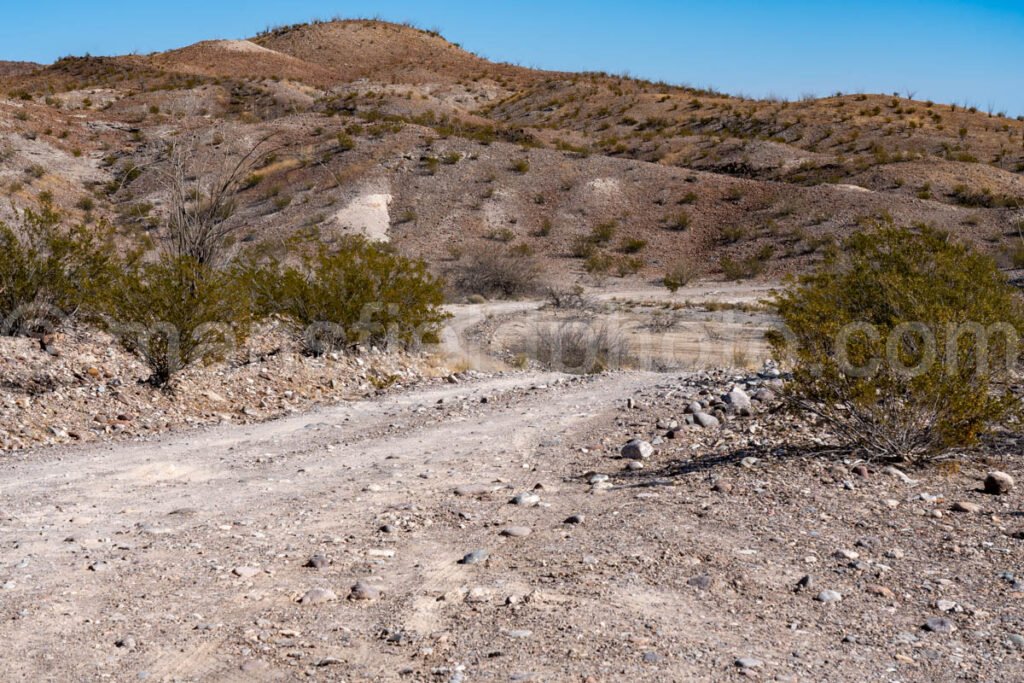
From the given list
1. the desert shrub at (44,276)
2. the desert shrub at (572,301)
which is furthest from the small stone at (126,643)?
the desert shrub at (572,301)

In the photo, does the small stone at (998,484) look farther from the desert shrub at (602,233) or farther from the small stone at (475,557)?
the desert shrub at (602,233)

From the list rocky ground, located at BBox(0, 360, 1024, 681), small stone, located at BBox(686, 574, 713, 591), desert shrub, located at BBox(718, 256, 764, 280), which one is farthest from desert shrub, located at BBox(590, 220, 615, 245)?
small stone, located at BBox(686, 574, 713, 591)

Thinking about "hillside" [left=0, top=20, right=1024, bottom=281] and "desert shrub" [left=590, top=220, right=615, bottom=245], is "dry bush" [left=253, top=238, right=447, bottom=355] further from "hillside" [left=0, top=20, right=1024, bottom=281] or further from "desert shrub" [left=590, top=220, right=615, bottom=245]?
"desert shrub" [left=590, top=220, right=615, bottom=245]

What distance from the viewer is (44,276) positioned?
12617mm

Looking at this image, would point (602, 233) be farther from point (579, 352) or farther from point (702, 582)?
point (702, 582)

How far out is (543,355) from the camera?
58.5ft

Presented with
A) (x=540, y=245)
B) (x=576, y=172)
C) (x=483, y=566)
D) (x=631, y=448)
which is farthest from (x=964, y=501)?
(x=576, y=172)

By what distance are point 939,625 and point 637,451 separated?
3637 mm

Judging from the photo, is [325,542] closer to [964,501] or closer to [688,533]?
[688,533]

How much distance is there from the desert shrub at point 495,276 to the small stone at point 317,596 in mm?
25740

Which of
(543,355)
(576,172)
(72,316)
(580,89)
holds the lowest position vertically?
(543,355)

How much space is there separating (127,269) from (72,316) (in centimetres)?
122

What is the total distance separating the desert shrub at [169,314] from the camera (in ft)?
36.9

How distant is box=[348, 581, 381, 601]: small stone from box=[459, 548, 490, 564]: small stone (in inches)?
24.2
